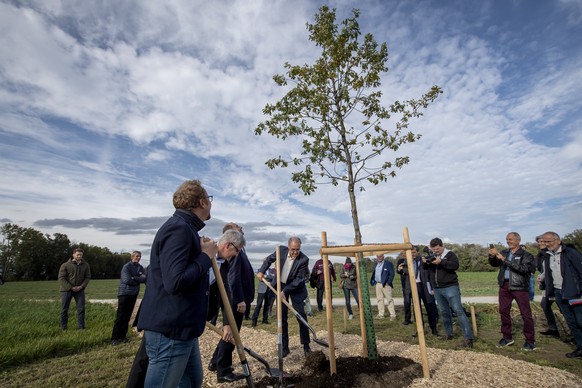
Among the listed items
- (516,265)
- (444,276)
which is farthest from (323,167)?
(516,265)

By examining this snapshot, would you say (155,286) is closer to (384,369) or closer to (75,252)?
(384,369)

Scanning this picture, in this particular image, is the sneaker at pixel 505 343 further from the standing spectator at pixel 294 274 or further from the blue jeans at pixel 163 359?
the blue jeans at pixel 163 359

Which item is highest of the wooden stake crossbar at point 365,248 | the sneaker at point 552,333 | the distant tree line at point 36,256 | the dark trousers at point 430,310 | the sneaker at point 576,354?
the distant tree line at point 36,256

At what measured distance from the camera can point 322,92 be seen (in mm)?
8359

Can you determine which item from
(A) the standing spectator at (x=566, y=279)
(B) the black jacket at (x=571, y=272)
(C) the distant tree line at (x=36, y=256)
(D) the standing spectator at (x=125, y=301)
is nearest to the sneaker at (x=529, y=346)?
(A) the standing spectator at (x=566, y=279)

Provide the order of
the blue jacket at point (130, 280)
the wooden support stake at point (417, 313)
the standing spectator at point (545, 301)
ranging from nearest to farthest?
the wooden support stake at point (417, 313)
the standing spectator at point (545, 301)
the blue jacket at point (130, 280)

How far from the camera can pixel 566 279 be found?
6.48m

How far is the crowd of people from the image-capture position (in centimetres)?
248

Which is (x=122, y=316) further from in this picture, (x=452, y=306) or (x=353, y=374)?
(x=452, y=306)

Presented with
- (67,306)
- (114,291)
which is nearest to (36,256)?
(114,291)

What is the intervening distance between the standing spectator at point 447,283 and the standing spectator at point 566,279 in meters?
1.83

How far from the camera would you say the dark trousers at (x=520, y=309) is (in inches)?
275

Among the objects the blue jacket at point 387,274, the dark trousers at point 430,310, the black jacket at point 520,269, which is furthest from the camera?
the blue jacket at point 387,274

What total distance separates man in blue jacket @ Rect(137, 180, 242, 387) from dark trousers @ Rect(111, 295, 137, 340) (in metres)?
6.83
